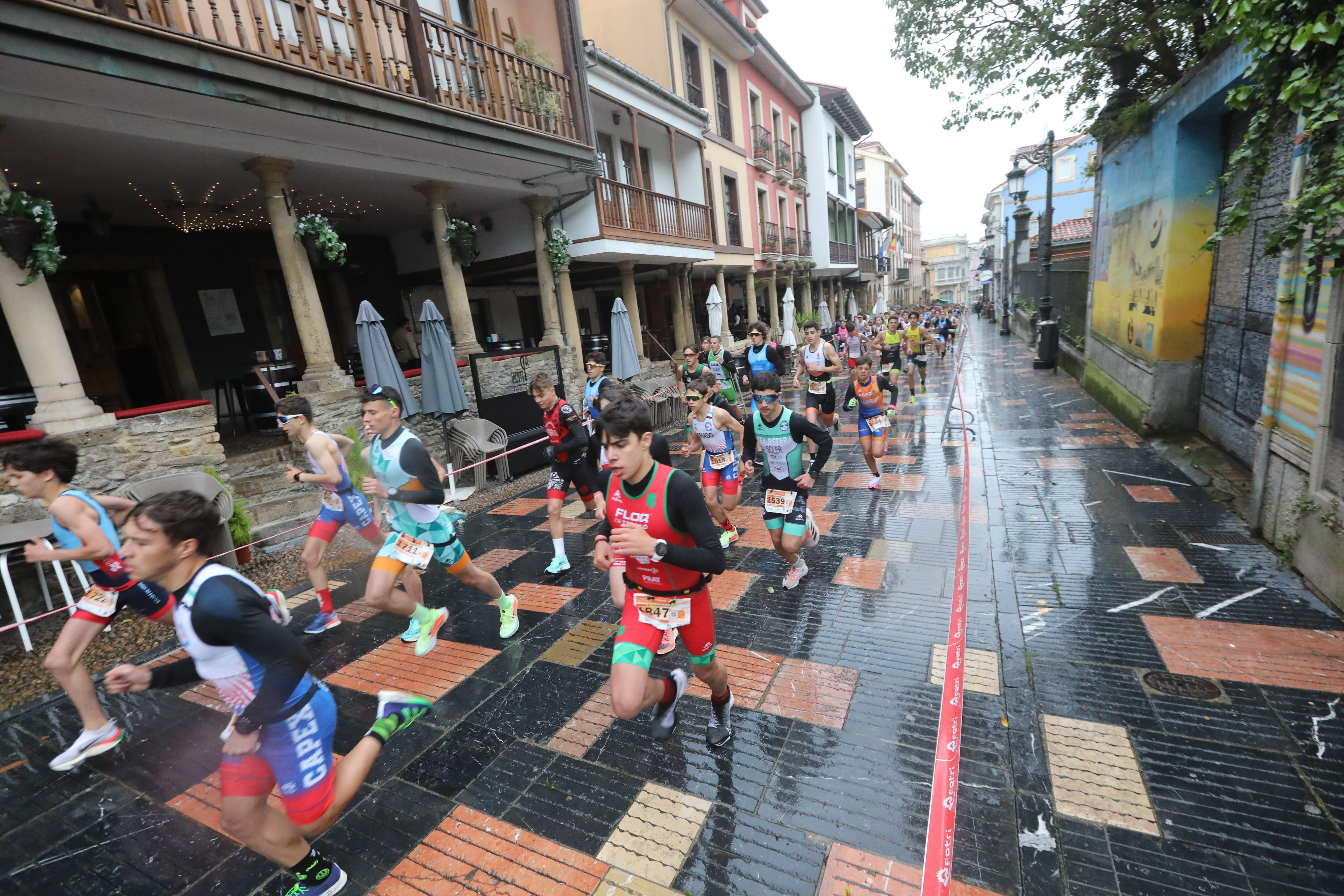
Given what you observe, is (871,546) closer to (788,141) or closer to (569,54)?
(569,54)

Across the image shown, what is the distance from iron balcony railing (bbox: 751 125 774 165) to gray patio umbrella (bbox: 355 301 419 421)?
17018 millimetres

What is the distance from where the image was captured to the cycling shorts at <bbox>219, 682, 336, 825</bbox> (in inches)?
86.4

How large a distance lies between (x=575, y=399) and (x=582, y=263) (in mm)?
4419

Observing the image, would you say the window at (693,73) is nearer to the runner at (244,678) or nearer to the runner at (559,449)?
the runner at (559,449)

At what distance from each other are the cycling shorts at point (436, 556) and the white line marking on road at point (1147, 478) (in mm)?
7666

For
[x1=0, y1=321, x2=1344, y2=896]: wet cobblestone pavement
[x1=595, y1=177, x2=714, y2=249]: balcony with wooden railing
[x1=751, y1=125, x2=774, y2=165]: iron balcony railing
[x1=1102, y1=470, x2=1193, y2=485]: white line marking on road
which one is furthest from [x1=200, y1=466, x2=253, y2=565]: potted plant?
[x1=751, y1=125, x2=774, y2=165]: iron balcony railing

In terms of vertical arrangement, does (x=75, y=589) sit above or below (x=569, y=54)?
below

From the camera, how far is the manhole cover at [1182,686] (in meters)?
3.30

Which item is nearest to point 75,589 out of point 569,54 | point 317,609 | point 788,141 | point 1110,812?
point 317,609

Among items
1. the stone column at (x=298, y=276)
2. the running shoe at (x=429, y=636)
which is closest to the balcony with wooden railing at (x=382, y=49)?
the stone column at (x=298, y=276)

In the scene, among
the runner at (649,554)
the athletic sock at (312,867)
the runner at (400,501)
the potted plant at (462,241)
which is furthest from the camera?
the potted plant at (462,241)

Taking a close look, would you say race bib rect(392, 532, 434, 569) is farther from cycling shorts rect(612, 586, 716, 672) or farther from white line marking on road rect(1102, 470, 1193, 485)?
white line marking on road rect(1102, 470, 1193, 485)

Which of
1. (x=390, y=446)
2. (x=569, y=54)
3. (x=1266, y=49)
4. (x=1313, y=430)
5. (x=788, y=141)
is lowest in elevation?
(x=1313, y=430)

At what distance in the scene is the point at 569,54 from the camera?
9914 millimetres
